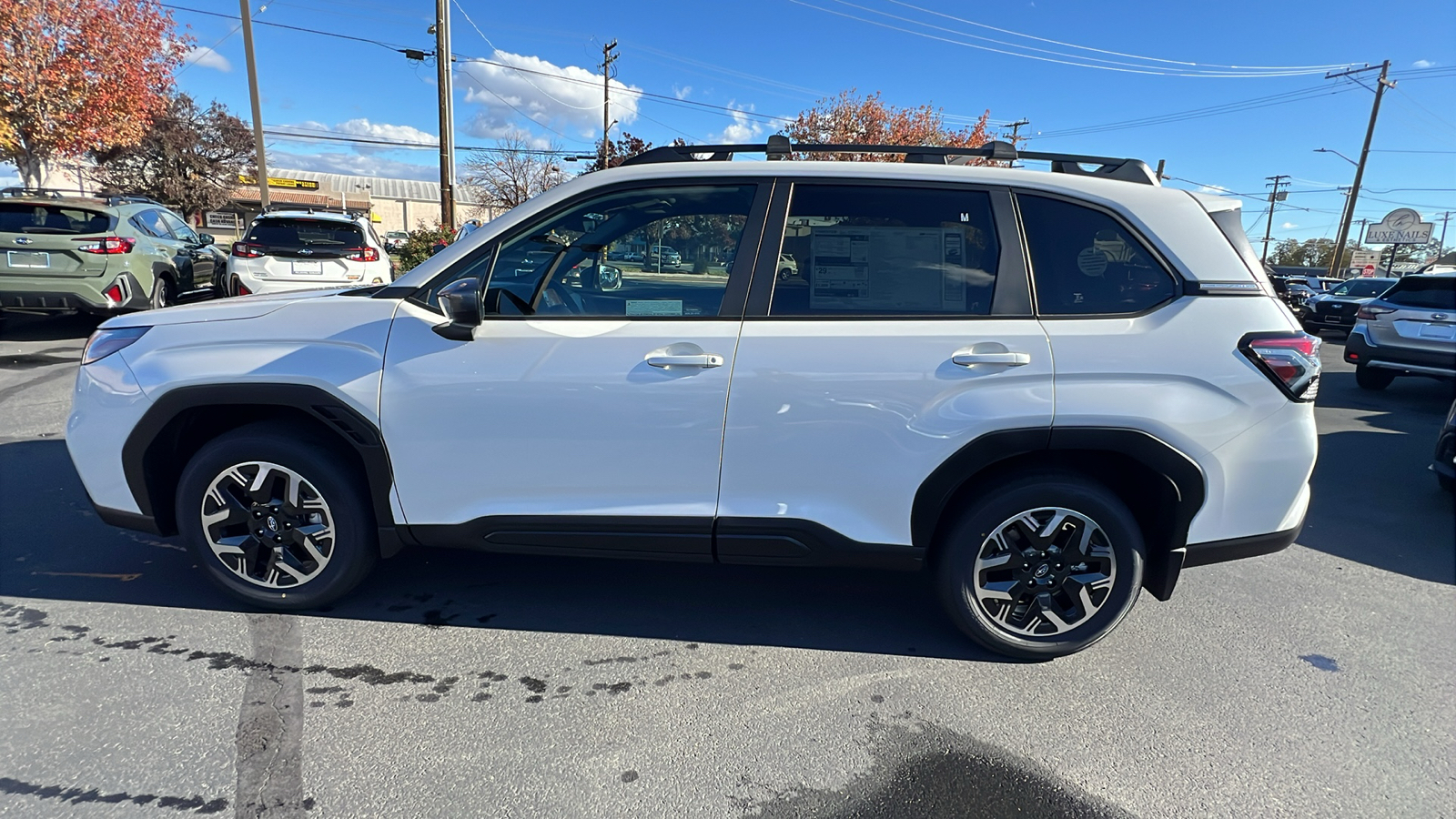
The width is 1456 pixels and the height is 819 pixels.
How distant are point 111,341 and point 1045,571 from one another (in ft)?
12.6

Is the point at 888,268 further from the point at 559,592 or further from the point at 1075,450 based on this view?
the point at 559,592

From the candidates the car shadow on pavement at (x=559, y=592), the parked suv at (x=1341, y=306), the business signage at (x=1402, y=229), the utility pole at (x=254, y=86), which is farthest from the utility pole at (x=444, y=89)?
the business signage at (x=1402, y=229)

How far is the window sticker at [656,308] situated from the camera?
9.50 feet

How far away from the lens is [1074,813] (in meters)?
2.23

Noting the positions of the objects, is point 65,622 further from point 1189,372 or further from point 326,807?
point 1189,372

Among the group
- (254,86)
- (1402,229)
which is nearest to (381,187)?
(254,86)

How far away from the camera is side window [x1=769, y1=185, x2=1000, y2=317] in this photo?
2852mm

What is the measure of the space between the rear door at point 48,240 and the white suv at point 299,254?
1412 mm

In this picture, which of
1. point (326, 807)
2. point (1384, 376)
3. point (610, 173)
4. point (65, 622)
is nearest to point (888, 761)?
point (326, 807)

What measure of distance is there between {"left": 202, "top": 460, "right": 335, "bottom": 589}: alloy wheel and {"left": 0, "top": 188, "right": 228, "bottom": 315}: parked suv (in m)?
7.80

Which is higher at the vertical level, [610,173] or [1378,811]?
[610,173]

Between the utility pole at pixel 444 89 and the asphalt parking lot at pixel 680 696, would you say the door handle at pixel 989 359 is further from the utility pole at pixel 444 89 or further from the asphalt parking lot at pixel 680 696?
the utility pole at pixel 444 89

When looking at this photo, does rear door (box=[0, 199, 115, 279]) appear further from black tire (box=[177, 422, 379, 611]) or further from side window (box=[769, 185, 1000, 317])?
side window (box=[769, 185, 1000, 317])

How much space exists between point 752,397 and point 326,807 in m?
1.81
